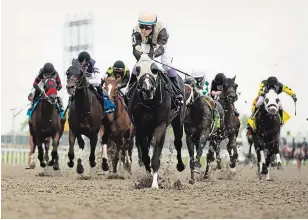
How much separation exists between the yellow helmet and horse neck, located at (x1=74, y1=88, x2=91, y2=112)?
138 inches

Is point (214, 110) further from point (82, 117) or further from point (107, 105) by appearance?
point (82, 117)

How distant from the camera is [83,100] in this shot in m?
16.2

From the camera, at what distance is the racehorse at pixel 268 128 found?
18.0m

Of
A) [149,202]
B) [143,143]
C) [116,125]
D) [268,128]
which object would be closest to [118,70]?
[116,125]

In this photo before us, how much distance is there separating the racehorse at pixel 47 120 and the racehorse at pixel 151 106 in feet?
16.8

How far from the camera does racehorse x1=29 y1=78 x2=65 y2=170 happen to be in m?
17.9

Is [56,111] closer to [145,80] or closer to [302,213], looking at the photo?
[145,80]

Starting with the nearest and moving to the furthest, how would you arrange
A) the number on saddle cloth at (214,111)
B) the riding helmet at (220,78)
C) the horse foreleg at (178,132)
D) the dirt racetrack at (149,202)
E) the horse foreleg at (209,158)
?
the dirt racetrack at (149,202), the horse foreleg at (178,132), the horse foreleg at (209,158), the number on saddle cloth at (214,111), the riding helmet at (220,78)

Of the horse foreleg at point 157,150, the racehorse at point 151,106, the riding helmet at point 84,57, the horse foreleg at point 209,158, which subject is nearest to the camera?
the racehorse at point 151,106

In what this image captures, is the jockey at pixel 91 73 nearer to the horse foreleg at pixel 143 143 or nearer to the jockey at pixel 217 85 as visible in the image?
the jockey at pixel 217 85

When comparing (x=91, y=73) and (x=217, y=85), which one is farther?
(x=217, y=85)

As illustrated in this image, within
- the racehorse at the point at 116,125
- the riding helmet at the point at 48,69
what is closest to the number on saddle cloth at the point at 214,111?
the racehorse at the point at 116,125

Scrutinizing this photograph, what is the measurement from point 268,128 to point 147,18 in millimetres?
6399

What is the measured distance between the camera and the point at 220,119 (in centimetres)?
1841
